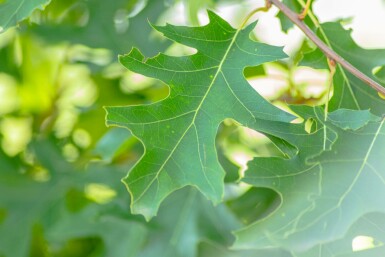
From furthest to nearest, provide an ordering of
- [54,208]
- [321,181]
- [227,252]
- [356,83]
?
[54,208] → [227,252] → [356,83] → [321,181]

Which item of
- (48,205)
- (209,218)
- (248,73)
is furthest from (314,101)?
(48,205)

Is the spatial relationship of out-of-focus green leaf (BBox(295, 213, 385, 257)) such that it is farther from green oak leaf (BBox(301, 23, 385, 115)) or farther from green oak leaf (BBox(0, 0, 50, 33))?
green oak leaf (BBox(0, 0, 50, 33))

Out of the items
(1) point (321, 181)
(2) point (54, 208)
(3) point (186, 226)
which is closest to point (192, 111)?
(1) point (321, 181)

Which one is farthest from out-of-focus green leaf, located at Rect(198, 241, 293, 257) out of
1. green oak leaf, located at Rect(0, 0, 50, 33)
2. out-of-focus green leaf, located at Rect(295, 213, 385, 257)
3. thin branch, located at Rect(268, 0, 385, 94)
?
green oak leaf, located at Rect(0, 0, 50, 33)

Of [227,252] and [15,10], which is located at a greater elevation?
[15,10]

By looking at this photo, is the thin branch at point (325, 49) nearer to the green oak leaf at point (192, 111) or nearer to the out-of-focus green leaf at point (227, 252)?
the green oak leaf at point (192, 111)

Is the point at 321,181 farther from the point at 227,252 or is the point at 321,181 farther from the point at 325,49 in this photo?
the point at 227,252

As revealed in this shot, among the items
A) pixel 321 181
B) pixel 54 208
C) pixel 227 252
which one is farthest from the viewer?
pixel 54 208
